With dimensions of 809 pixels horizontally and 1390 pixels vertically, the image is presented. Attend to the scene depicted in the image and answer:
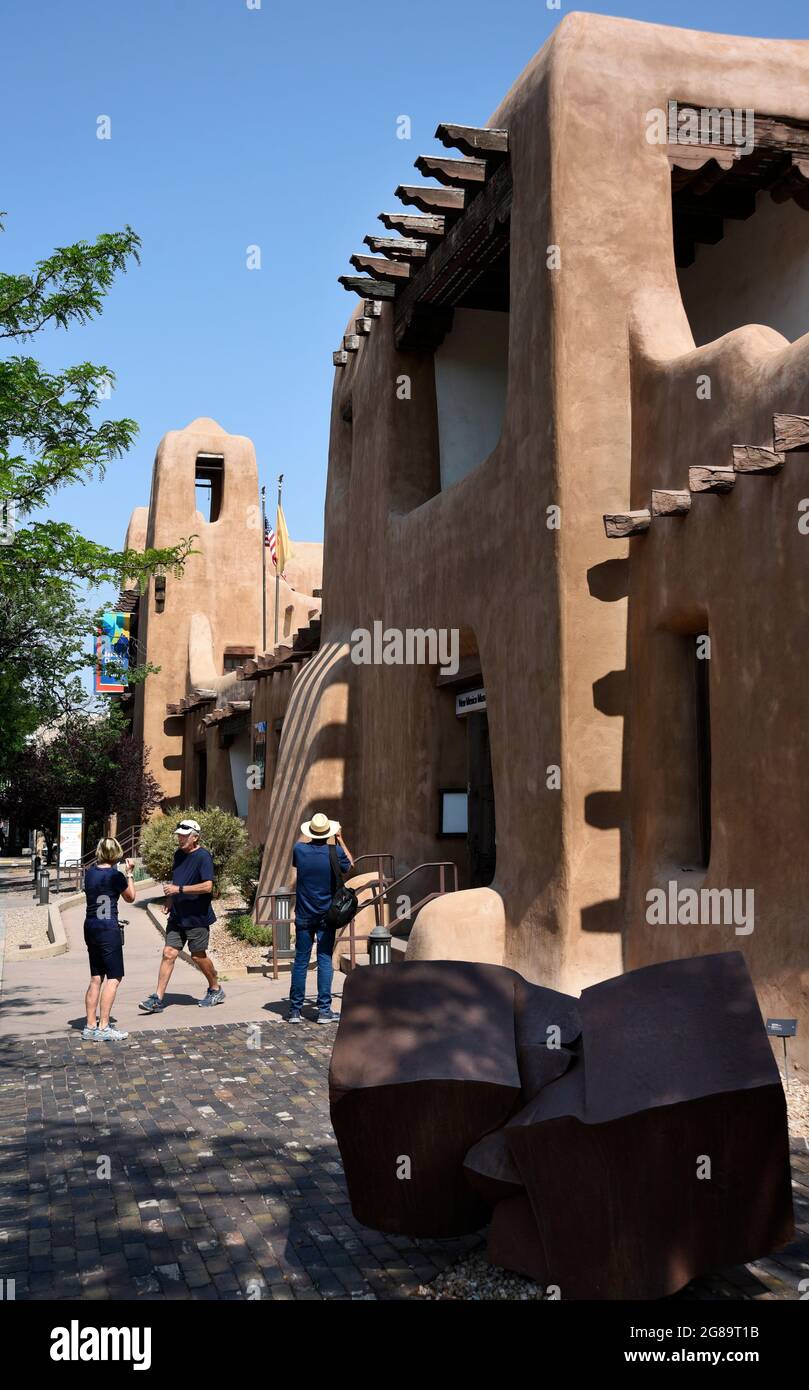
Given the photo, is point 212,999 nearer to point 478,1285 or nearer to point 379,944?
point 379,944

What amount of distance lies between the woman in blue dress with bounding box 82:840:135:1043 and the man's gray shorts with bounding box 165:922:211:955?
40.5 inches

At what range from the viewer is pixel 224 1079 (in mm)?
8242

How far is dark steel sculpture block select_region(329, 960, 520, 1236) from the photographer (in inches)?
186

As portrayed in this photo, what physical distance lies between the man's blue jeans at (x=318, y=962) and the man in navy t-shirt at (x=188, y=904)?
98 centimetres

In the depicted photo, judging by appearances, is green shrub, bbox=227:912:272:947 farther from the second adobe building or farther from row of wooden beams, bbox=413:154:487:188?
row of wooden beams, bbox=413:154:487:188

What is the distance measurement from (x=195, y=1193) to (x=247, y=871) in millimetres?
14503

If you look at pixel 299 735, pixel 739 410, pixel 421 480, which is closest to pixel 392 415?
pixel 421 480

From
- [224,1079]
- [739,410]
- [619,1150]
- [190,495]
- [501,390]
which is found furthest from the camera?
[190,495]

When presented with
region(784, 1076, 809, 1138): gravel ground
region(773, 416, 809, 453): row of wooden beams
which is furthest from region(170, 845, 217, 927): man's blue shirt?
region(773, 416, 809, 453): row of wooden beams

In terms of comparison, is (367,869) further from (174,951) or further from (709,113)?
(709,113)

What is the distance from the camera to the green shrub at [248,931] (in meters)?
15.8

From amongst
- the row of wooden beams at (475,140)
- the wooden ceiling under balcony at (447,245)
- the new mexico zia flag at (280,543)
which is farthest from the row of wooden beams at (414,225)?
the new mexico zia flag at (280,543)

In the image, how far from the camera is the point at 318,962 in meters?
10.3

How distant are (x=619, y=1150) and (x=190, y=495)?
1179 inches
